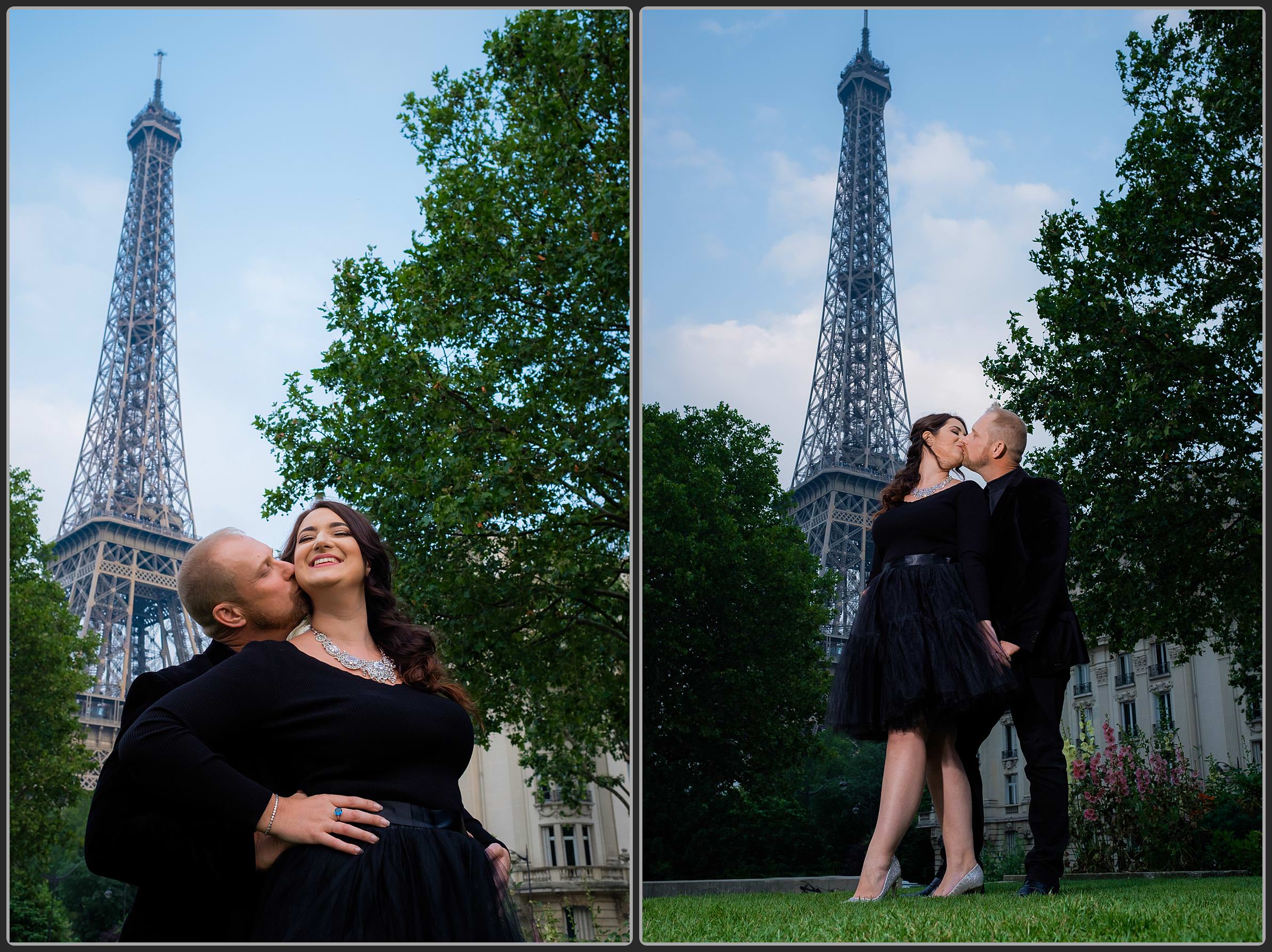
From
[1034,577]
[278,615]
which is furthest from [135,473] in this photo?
[1034,577]

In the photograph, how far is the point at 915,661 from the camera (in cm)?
303

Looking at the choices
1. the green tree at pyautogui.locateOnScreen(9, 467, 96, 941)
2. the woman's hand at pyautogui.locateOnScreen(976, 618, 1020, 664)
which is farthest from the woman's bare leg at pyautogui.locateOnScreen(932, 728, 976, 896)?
the green tree at pyautogui.locateOnScreen(9, 467, 96, 941)

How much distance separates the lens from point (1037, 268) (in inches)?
143

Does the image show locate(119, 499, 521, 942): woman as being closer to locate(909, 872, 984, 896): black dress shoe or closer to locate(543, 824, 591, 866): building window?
locate(909, 872, 984, 896): black dress shoe

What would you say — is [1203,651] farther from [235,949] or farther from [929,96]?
[235,949]

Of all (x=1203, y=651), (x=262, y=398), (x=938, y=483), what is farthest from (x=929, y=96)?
(x=262, y=398)

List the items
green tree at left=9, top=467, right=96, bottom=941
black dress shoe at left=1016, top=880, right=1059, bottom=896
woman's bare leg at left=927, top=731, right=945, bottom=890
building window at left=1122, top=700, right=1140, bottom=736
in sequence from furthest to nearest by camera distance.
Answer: green tree at left=9, top=467, right=96, bottom=941 → building window at left=1122, top=700, right=1140, bottom=736 → woman's bare leg at left=927, top=731, right=945, bottom=890 → black dress shoe at left=1016, top=880, right=1059, bottom=896

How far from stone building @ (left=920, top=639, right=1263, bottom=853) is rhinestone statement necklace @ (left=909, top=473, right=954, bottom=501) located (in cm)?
64

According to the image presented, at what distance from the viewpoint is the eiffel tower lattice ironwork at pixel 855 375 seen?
345 cm

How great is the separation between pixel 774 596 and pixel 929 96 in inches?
66.8

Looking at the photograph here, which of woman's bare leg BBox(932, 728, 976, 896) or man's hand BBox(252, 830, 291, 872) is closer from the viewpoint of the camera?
man's hand BBox(252, 830, 291, 872)

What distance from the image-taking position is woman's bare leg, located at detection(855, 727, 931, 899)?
9.75 feet

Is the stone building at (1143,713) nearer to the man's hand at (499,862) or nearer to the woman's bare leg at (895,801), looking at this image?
the woman's bare leg at (895,801)

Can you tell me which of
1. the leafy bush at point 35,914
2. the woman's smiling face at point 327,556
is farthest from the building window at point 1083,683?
the leafy bush at point 35,914
